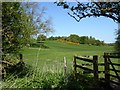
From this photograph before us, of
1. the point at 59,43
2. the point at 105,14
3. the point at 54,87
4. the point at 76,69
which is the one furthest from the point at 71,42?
the point at 105,14

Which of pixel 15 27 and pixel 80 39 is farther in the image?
pixel 80 39

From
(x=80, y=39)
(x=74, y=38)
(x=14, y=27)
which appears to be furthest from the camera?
(x=80, y=39)

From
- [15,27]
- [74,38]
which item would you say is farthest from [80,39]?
[15,27]

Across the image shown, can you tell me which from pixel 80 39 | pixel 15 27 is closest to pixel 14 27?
pixel 15 27

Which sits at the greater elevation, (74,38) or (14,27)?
(14,27)

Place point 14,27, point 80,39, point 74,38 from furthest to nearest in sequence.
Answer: point 80,39 < point 74,38 < point 14,27

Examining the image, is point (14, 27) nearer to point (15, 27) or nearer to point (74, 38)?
point (15, 27)

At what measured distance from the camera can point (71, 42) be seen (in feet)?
140

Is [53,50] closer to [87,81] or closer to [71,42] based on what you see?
[71,42]

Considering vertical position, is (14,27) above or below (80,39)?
above

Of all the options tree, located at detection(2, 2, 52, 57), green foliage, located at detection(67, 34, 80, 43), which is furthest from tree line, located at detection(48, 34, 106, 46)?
tree, located at detection(2, 2, 52, 57)

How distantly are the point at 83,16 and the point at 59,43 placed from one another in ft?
109

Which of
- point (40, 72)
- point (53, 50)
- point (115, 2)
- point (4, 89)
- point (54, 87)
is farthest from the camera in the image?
point (53, 50)

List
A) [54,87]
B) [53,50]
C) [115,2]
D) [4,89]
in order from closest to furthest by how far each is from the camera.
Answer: [115,2]
[4,89]
[54,87]
[53,50]
